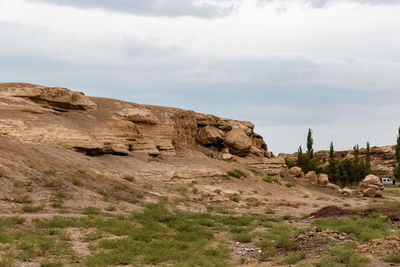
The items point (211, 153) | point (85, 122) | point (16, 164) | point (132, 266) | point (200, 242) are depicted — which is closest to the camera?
point (132, 266)

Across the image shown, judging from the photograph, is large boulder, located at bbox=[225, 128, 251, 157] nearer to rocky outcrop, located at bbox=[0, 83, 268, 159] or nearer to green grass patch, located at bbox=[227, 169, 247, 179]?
rocky outcrop, located at bbox=[0, 83, 268, 159]

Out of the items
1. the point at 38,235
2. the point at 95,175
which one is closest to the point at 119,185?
the point at 95,175

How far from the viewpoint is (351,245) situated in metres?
11.5

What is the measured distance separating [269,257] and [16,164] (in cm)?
1264

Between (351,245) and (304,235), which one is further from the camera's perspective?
(304,235)

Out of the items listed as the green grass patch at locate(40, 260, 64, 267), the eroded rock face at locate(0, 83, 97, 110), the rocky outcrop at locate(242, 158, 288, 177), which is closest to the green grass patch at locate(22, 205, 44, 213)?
the green grass patch at locate(40, 260, 64, 267)

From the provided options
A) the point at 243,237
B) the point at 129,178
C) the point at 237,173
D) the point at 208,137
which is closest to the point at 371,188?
the point at 237,173

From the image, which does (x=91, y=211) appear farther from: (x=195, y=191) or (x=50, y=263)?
(x=195, y=191)

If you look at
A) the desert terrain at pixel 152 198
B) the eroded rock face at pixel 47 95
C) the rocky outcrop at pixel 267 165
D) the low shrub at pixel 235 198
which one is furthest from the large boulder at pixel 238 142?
the eroded rock face at pixel 47 95

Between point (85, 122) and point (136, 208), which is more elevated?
point (85, 122)

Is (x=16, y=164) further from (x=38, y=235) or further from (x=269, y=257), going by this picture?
(x=269, y=257)

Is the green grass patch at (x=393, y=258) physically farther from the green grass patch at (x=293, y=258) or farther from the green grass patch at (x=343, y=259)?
the green grass patch at (x=293, y=258)

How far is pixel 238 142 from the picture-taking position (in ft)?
126

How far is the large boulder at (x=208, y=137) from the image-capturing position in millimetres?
37719
